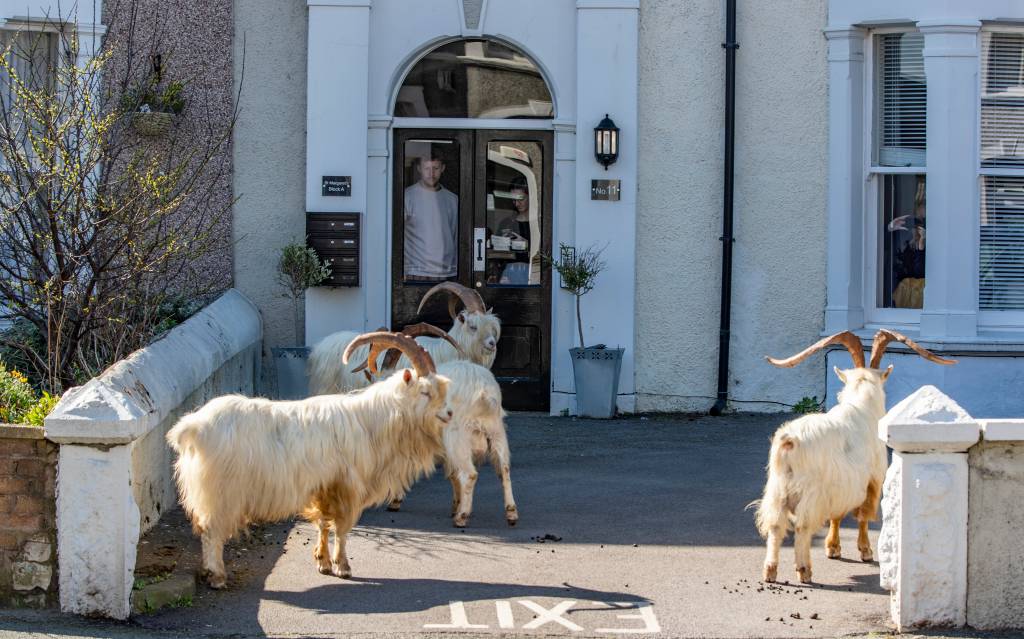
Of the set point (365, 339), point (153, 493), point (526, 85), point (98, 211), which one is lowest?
point (153, 493)

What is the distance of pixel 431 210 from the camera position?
45.2ft

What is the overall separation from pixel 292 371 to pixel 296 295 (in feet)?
2.96

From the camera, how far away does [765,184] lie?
43.9 feet

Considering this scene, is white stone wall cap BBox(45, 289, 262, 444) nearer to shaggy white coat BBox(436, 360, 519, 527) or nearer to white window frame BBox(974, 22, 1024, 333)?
shaggy white coat BBox(436, 360, 519, 527)

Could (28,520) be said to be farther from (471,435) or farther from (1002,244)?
(1002,244)

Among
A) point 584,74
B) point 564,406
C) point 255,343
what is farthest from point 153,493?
point 584,74

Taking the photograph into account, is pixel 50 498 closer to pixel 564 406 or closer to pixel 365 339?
pixel 365 339

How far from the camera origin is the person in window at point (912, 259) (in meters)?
13.2

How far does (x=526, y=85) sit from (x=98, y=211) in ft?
17.9

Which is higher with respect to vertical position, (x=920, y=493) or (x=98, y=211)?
(x=98, y=211)

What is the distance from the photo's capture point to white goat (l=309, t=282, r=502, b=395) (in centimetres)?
1103

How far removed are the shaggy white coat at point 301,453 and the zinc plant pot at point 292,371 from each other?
421cm

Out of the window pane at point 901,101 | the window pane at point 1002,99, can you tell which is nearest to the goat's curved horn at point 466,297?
the window pane at point 901,101

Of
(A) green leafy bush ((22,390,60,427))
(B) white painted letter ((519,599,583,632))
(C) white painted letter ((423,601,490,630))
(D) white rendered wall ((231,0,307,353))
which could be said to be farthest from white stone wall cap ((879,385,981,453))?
(D) white rendered wall ((231,0,307,353))
